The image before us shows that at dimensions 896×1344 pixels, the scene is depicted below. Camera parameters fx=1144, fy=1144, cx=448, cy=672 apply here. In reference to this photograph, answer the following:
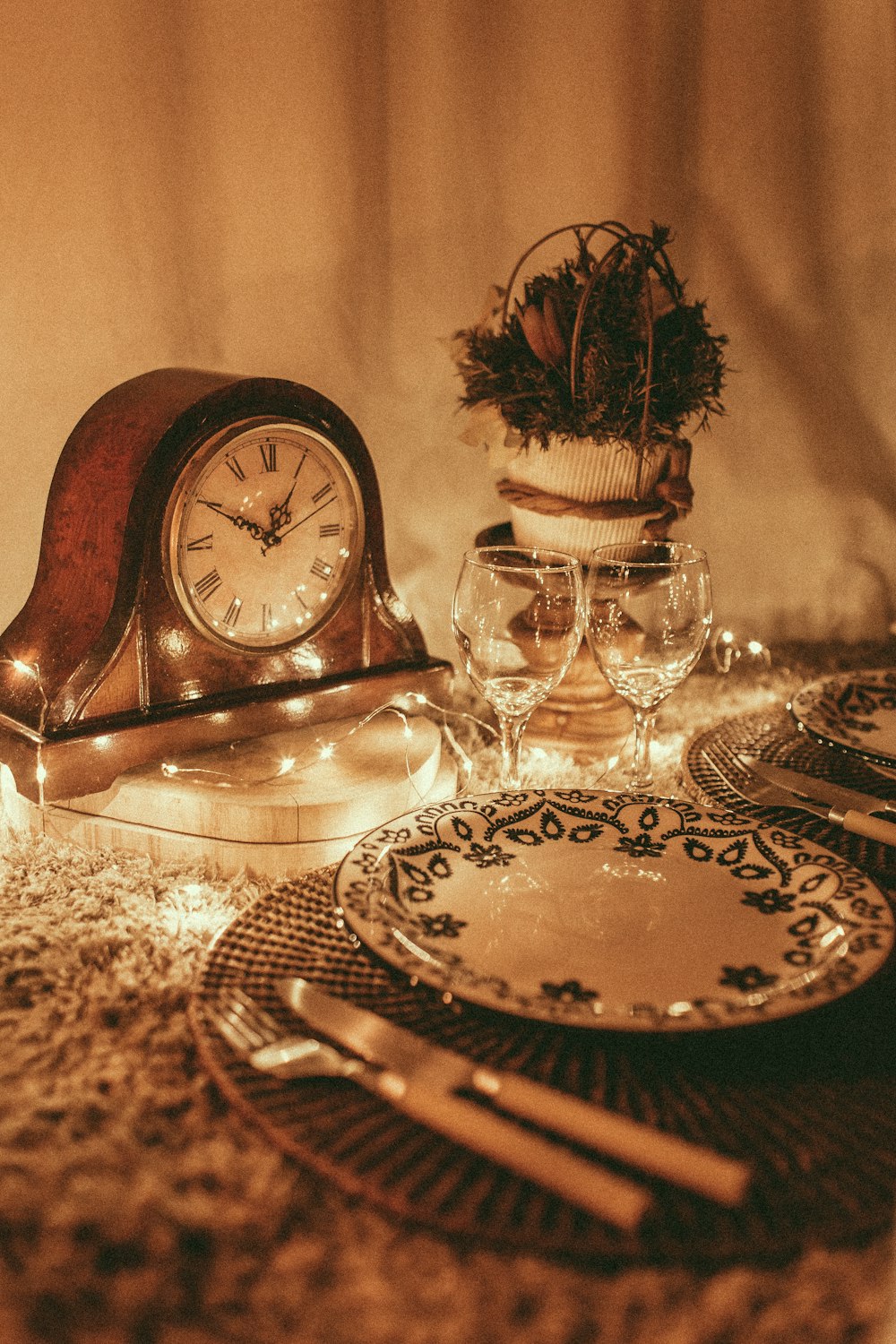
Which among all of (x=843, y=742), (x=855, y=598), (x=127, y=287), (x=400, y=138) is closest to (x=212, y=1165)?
(x=843, y=742)

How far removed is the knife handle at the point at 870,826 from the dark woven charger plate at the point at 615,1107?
0.44 feet

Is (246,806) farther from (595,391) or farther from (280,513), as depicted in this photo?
(595,391)

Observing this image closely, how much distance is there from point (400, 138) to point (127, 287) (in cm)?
37

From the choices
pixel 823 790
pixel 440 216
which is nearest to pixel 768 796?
pixel 823 790

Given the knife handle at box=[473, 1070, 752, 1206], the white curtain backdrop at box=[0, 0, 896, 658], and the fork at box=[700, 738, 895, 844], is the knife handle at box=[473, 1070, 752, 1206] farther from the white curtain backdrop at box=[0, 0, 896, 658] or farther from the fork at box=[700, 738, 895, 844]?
the white curtain backdrop at box=[0, 0, 896, 658]

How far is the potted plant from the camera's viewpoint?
3.29ft

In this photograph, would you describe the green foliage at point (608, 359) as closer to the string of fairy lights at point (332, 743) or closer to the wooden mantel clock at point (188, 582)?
the wooden mantel clock at point (188, 582)

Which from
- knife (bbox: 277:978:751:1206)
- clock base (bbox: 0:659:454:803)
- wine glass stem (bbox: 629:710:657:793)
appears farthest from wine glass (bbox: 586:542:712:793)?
knife (bbox: 277:978:751:1206)

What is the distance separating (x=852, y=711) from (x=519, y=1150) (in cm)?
58

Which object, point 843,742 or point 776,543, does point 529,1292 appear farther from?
point 776,543

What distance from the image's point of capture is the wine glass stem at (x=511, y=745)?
836mm

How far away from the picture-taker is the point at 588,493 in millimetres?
1052

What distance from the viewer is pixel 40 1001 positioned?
64 centimetres

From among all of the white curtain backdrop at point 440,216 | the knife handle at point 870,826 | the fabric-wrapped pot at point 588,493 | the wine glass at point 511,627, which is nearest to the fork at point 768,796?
the knife handle at point 870,826
